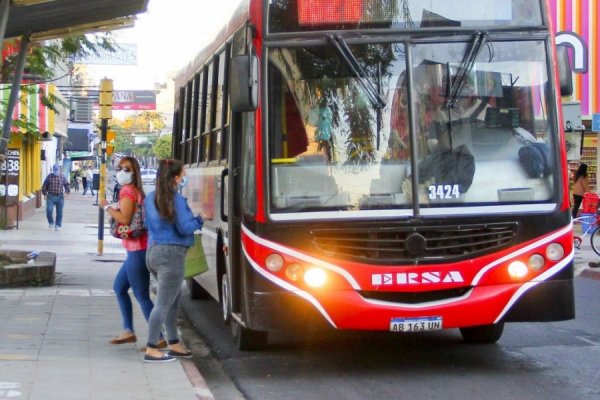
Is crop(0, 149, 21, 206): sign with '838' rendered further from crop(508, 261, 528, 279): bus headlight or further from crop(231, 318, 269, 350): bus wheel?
crop(508, 261, 528, 279): bus headlight

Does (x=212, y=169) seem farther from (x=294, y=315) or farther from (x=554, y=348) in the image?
(x=554, y=348)

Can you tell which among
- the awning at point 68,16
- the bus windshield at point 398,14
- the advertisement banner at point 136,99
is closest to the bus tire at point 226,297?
the bus windshield at point 398,14

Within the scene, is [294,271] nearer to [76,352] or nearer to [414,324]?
[414,324]

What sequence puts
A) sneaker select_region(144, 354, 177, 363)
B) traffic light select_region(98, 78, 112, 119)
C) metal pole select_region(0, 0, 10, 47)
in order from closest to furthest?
sneaker select_region(144, 354, 177, 363)
metal pole select_region(0, 0, 10, 47)
traffic light select_region(98, 78, 112, 119)

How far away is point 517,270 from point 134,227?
3.29 m

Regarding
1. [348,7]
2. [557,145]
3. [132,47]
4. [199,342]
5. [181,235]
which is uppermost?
[132,47]

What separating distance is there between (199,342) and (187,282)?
4.74m

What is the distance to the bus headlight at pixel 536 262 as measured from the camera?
8180 mm

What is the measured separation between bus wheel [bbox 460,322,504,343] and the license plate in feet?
6.01

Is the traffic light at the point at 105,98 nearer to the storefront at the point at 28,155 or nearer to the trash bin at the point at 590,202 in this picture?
the storefront at the point at 28,155

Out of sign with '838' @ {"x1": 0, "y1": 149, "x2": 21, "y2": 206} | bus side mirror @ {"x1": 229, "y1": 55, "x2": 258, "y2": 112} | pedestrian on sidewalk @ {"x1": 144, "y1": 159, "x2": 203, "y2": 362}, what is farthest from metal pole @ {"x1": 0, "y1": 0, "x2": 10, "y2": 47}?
A: sign with '838' @ {"x1": 0, "y1": 149, "x2": 21, "y2": 206}

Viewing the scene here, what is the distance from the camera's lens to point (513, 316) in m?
8.23

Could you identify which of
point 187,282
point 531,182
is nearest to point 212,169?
point 531,182

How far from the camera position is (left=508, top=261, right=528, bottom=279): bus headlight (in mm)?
8133
